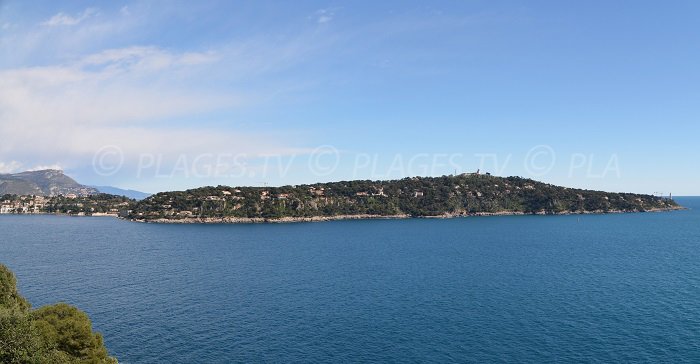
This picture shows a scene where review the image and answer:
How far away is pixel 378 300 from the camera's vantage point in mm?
85750

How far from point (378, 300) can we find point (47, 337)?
55101 millimetres

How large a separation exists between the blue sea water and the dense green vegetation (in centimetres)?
1067

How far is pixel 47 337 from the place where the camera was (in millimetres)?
45250

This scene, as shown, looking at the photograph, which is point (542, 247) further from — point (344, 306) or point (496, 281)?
point (344, 306)

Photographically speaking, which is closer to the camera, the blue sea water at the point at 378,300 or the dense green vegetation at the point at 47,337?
the dense green vegetation at the point at 47,337

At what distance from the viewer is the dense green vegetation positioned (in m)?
39.9

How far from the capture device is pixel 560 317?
2879 inches

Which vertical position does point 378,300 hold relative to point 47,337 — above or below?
below

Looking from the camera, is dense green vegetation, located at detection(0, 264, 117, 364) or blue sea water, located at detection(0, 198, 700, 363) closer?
dense green vegetation, located at detection(0, 264, 117, 364)

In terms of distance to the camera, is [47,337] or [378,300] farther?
[378,300]

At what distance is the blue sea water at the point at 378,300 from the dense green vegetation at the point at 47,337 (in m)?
10.7

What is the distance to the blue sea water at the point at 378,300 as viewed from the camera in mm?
60406

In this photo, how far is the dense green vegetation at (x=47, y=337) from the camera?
39.9 metres

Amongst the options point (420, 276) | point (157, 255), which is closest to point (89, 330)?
point (420, 276)
